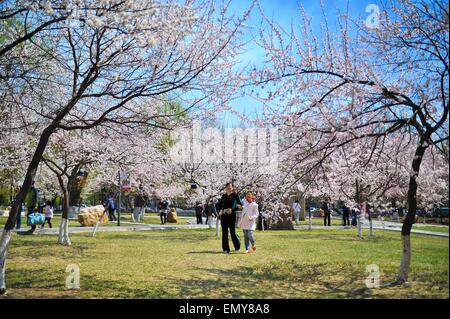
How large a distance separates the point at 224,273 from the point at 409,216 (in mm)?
3014

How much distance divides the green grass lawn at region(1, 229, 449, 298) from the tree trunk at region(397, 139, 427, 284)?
0.10 metres

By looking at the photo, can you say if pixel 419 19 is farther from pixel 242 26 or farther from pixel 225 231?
pixel 225 231

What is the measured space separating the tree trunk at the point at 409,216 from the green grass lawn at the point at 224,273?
0.34 feet

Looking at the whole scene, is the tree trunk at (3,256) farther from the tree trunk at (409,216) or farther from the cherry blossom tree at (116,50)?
the tree trunk at (409,216)

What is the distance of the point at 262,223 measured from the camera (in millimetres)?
18453

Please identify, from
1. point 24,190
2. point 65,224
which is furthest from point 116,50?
point 65,224

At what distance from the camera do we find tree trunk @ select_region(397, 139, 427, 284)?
512 centimetres

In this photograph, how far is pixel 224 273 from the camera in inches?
265

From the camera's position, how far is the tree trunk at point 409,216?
16.8ft

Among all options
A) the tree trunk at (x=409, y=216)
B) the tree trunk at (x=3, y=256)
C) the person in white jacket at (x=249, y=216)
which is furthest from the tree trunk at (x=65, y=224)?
the tree trunk at (x=409, y=216)

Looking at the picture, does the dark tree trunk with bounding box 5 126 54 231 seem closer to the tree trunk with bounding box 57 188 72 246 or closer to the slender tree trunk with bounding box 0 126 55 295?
the slender tree trunk with bounding box 0 126 55 295
